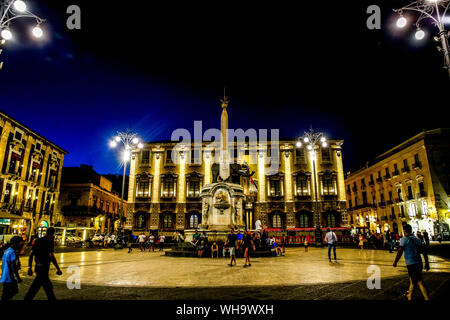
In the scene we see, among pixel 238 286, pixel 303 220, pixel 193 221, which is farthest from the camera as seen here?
pixel 193 221

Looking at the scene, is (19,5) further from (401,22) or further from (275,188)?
(275,188)

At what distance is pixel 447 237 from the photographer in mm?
28797

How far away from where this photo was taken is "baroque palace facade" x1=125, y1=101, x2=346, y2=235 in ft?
121

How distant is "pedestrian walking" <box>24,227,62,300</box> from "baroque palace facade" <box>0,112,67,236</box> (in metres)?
25.0

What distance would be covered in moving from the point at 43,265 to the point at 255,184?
32707 mm

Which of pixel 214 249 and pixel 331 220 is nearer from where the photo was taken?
pixel 214 249

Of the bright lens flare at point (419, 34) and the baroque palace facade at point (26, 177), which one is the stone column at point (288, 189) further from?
the baroque palace facade at point (26, 177)

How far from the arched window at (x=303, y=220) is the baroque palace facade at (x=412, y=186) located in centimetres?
686

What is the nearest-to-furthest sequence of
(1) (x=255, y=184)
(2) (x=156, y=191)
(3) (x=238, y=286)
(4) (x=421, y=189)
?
1. (3) (x=238, y=286)
2. (4) (x=421, y=189)
3. (1) (x=255, y=184)
4. (2) (x=156, y=191)

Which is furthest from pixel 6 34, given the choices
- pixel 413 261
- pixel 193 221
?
pixel 193 221

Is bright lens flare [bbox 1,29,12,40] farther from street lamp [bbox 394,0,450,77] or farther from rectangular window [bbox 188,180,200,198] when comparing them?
rectangular window [bbox 188,180,200,198]

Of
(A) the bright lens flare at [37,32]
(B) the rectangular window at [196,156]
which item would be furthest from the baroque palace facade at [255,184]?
(A) the bright lens flare at [37,32]

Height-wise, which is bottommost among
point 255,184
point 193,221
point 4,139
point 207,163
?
point 193,221

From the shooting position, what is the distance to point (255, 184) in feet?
121
